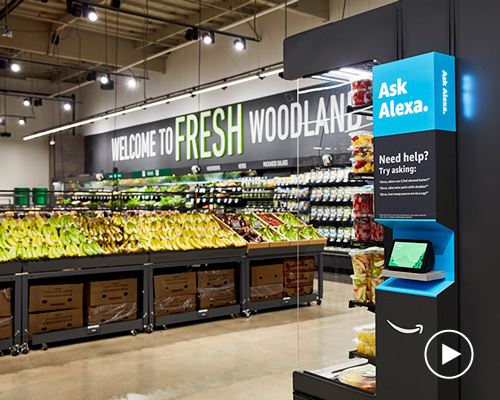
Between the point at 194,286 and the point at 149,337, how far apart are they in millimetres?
911

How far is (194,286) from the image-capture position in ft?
22.3

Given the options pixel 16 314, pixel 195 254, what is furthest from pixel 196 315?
pixel 16 314

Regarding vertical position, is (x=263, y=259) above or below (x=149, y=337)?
above

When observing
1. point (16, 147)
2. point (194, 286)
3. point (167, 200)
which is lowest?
point (194, 286)

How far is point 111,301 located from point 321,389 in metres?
3.47

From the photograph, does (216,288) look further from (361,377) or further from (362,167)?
(362,167)

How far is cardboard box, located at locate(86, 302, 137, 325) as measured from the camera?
6023mm

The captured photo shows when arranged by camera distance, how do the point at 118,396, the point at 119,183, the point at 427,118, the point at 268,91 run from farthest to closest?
the point at 119,183, the point at 268,91, the point at 118,396, the point at 427,118

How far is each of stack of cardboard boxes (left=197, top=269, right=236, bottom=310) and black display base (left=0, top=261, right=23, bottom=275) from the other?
2.14m

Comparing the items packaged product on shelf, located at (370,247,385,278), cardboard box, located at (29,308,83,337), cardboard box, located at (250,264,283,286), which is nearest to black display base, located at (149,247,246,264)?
cardboard box, located at (250,264,283,286)

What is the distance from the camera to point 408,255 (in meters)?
2.74

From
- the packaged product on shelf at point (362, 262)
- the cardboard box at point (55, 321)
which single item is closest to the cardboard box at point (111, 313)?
the cardboard box at point (55, 321)

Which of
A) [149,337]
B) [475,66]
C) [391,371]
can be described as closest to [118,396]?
[149,337]

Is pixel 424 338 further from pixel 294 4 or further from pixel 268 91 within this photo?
pixel 268 91
